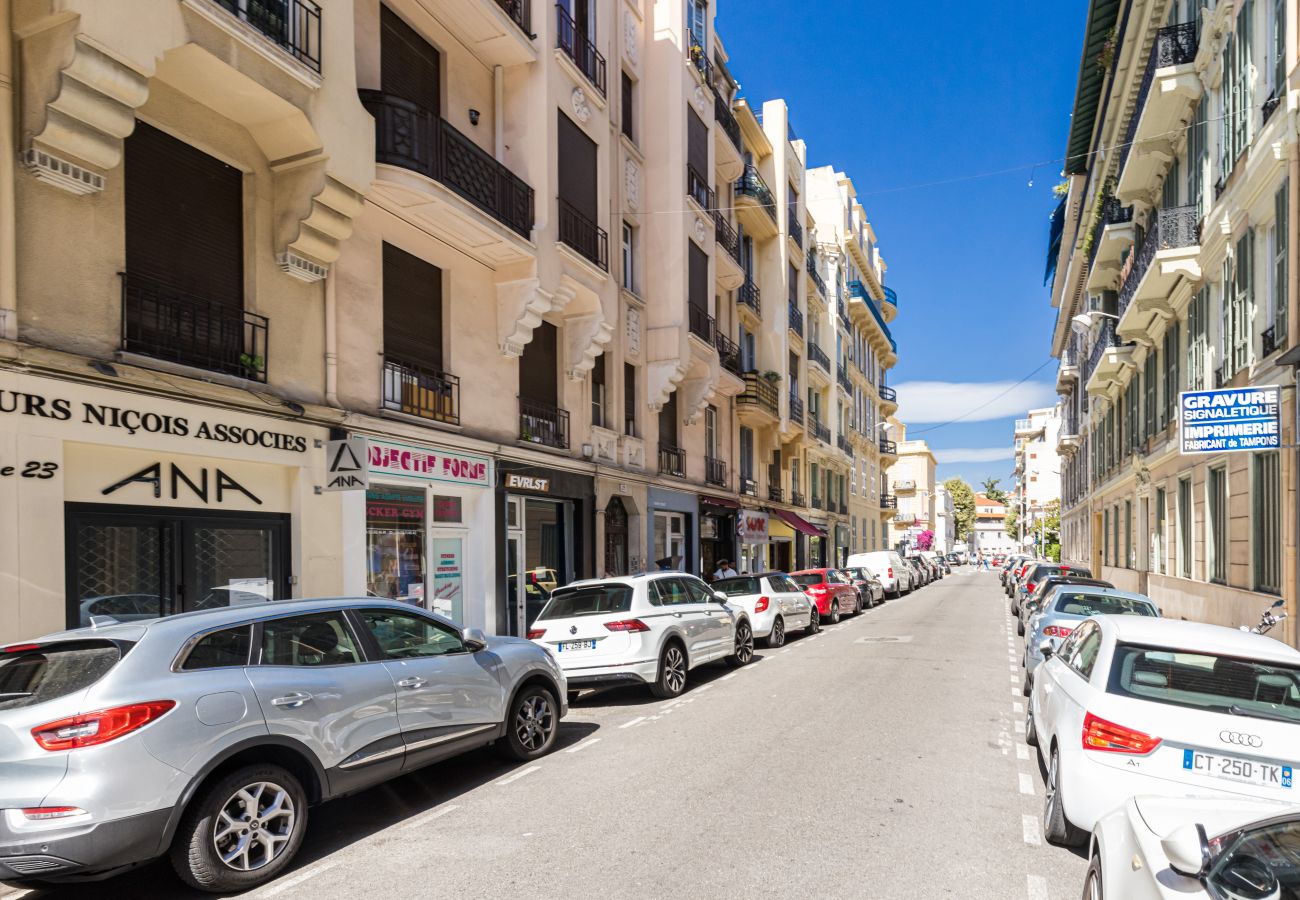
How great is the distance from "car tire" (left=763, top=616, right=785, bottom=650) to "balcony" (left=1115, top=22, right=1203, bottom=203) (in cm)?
1333

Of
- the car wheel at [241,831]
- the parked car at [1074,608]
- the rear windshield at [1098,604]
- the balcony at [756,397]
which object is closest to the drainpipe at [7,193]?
the car wheel at [241,831]

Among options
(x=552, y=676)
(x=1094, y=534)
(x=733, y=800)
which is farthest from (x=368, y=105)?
(x=1094, y=534)

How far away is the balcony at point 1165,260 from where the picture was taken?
18.2m

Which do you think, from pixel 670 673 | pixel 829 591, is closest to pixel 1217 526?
pixel 829 591

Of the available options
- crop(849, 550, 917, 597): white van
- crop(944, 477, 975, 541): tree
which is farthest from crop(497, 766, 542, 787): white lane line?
crop(944, 477, 975, 541): tree

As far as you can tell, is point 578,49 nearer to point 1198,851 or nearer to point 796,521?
point 1198,851

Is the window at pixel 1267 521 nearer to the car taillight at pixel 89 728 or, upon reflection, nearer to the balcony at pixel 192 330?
the balcony at pixel 192 330

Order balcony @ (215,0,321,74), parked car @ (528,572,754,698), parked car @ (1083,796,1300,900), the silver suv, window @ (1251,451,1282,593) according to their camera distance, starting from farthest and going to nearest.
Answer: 1. window @ (1251,451,1282,593)
2. parked car @ (528,572,754,698)
3. balcony @ (215,0,321,74)
4. the silver suv
5. parked car @ (1083,796,1300,900)

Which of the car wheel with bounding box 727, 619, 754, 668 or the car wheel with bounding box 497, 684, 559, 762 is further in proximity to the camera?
the car wheel with bounding box 727, 619, 754, 668

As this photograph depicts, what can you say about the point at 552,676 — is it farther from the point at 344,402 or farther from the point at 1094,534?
the point at 1094,534

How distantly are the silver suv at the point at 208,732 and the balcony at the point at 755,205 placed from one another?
80.4 ft

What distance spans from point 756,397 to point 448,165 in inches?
669

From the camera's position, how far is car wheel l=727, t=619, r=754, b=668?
14.2 m

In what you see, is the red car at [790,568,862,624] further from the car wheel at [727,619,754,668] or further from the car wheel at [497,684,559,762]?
the car wheel at [497,684,559,762]
